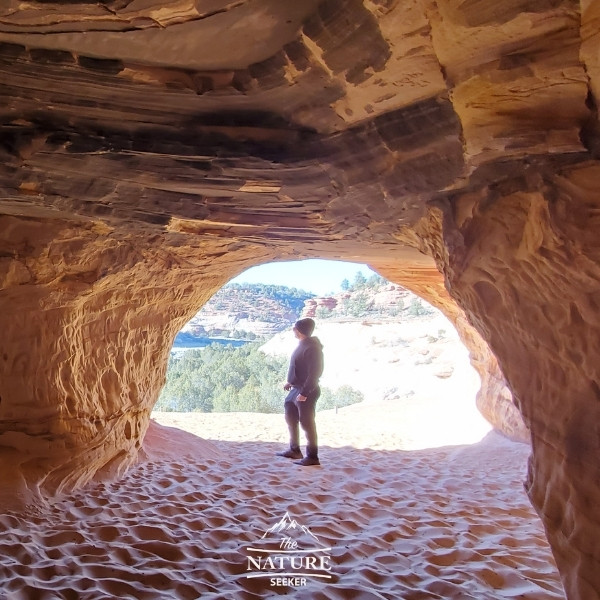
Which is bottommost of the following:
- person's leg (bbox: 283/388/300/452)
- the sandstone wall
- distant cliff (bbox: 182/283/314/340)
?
person's leg (bbox: 283/388/300/452)

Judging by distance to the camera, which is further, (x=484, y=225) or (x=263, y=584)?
(x=263, y=584)

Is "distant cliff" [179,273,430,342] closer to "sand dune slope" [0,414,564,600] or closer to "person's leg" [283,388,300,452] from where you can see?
"person's leg" [283,388,300,452]

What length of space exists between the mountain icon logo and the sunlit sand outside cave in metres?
0.03

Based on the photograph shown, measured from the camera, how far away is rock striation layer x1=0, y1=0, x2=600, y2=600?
141 centimetres

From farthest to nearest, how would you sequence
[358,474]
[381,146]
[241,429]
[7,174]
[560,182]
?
[241,429]
[358,474]
[7,174]
[381,146]
[560,182]

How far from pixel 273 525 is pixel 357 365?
2040cm

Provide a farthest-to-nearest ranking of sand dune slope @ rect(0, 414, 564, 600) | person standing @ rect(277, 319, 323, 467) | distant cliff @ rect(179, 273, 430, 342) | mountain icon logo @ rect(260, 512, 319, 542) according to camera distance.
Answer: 1. distant cliff @ rect(179, 273, 430, 342)
2. person standing @ rect(277, 319, 323, 467)
3. mountain icon logo @ rect(260, 512, 319, 542)
4. sand dune slope @ rect(0, 414, 564, 600)

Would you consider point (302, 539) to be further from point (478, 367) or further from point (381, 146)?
point (478, 367)

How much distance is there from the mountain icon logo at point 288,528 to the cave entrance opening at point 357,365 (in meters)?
3.33

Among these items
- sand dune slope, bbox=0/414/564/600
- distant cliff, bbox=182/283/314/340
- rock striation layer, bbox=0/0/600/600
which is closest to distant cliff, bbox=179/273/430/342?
distant cliff, bbox=182/283/314/340

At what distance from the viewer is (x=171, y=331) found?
4.94 m

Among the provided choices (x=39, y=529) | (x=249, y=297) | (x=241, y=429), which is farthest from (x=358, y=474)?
(x=249, y=297)

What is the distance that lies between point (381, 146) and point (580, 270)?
888 millimetres

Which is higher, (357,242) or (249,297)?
(249,297)
